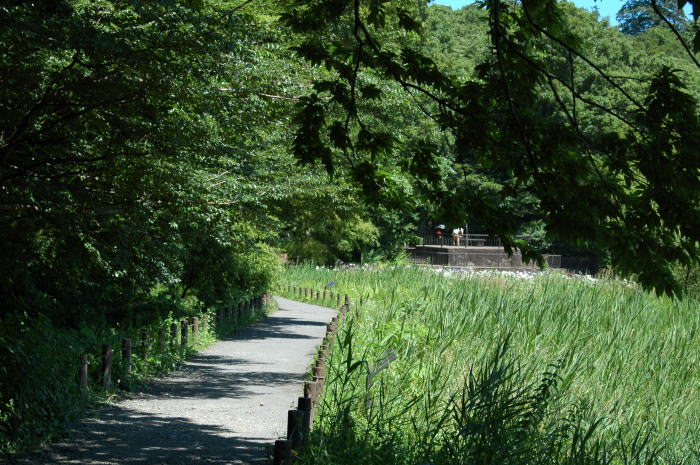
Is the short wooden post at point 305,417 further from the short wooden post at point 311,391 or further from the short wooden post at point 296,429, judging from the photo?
the short wooden post at point 311,391

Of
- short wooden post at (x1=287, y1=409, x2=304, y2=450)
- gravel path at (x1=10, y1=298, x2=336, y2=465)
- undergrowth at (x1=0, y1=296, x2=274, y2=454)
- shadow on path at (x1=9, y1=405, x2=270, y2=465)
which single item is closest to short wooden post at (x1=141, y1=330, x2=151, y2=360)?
gravel path at (x1=10, y1=298, x2=336, y2=465)

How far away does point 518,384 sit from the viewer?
851cm

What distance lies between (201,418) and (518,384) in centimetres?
371

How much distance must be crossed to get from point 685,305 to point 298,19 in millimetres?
9809

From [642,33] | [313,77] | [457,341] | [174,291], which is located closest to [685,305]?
[457,341]

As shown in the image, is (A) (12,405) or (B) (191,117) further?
(B) (191,117)

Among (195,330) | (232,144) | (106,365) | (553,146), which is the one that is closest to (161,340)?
(195,330)

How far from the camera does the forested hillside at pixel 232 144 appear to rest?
21.3ft

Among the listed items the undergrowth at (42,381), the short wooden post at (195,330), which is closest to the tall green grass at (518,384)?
the undergrowth at (42,381)

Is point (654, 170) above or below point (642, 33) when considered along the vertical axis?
below

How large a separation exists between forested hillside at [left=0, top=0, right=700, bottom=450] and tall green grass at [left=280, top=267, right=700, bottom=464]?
143 centimetres

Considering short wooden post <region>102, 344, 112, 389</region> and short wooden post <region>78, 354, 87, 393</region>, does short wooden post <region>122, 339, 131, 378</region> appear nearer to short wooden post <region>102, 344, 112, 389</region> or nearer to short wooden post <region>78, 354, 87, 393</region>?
short wooden post <region>102, 344, 112, 389</region>

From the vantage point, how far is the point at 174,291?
64.4 ft

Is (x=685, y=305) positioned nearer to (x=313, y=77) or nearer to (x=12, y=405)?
(x=313, y=77)
